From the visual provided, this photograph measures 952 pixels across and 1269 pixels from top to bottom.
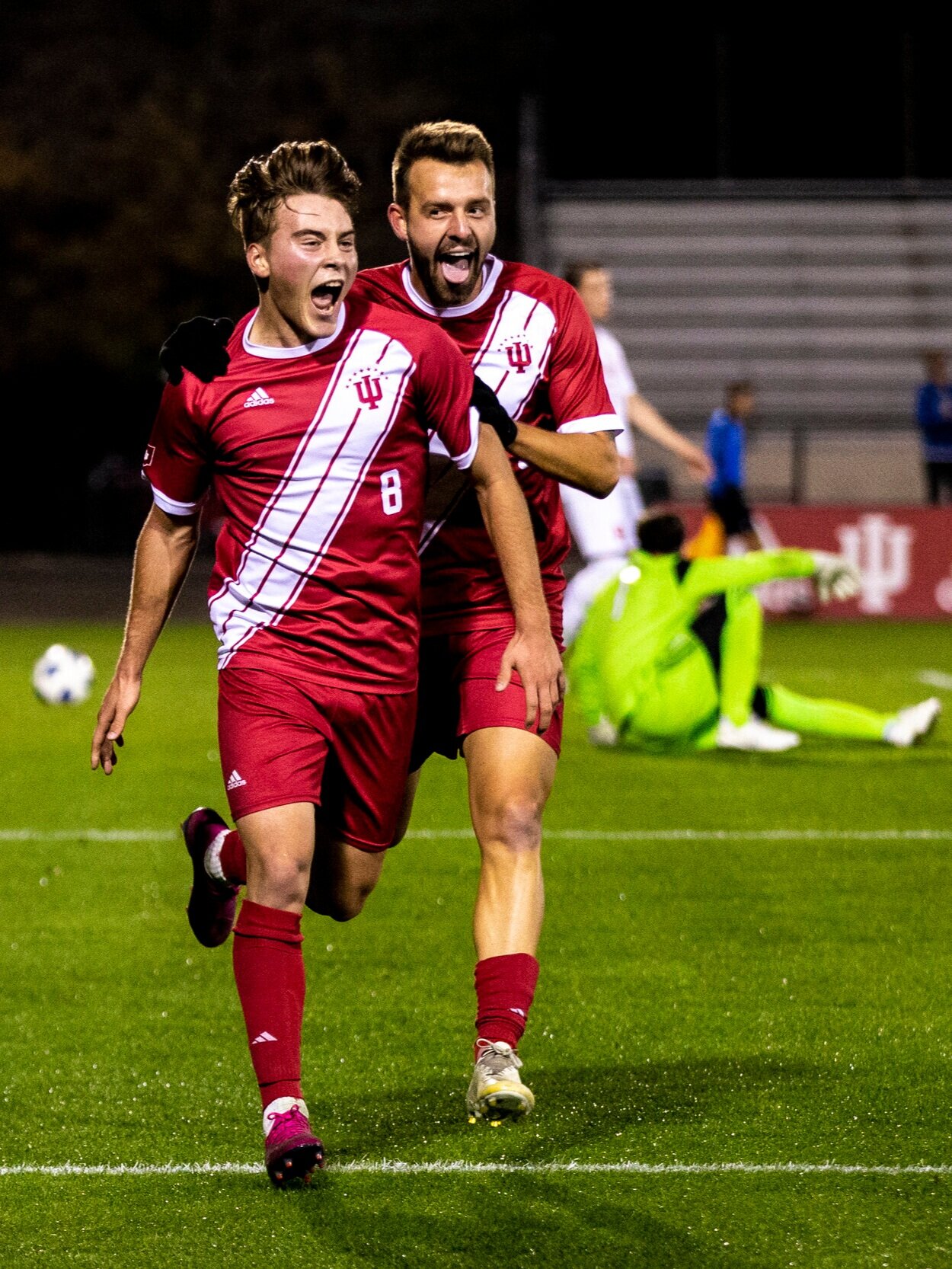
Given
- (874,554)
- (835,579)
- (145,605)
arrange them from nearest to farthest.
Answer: (145,605), (835,579), (874,554)

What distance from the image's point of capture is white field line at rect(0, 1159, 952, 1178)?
414cm

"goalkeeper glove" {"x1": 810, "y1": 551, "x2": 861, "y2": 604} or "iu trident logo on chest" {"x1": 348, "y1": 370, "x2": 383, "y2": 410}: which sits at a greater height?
"iu trident logo on chest" {"x1": 348, "y1": 370, "x2": 383, "y2": 410}

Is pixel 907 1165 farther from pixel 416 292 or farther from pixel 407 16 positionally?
pixel 407 16

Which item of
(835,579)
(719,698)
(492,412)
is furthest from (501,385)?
(719,698)

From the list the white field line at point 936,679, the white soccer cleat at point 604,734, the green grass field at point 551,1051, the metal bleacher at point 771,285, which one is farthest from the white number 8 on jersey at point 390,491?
the metal bleacher at point 771,285

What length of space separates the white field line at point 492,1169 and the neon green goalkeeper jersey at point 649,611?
18.8 ft

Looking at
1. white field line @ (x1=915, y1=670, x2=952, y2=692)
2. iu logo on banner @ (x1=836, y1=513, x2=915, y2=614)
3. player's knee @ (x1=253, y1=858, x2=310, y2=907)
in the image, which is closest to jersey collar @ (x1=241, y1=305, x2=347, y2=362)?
player's knee @ (x1=253, y1=858, x2=310, y2=907)

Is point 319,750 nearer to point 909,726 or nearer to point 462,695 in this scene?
point 462,695

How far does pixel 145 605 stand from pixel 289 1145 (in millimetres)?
1173

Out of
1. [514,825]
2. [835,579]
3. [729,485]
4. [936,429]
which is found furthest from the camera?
[936,429]

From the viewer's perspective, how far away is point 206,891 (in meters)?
5.18

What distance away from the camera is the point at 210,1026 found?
17.8 ft

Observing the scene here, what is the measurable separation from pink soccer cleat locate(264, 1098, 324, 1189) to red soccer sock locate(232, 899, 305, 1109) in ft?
0.11

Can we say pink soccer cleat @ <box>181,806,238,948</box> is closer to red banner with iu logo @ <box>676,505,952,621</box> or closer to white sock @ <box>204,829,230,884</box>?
white sock @ <box>204,829,230,884</box>
